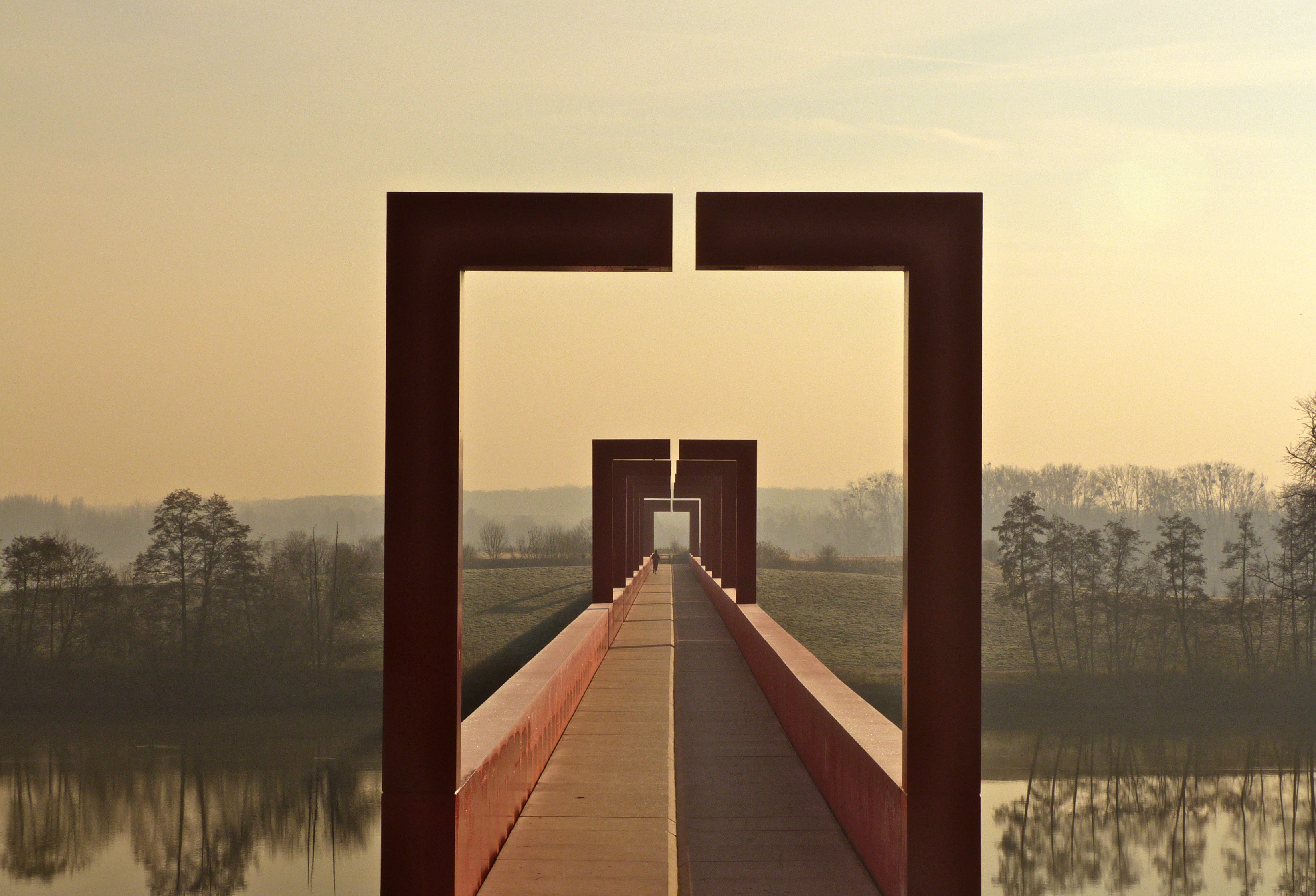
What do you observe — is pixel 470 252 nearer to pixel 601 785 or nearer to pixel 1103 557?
pixel 601 785

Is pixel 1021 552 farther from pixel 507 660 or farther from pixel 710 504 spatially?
pixel 507 660

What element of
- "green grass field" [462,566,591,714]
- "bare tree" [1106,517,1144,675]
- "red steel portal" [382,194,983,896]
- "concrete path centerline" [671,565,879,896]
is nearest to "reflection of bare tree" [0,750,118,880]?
"green grass field" [462,566,591,714]

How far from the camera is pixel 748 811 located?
26.4ft

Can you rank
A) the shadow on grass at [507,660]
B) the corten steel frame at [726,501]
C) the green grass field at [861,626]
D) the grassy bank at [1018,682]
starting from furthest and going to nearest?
the grassy bank at [1018,682], the green grass field at [861,626], the shadow on grass at [507,660], the corten steel frame at [726,501]

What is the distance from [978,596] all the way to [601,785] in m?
4.07

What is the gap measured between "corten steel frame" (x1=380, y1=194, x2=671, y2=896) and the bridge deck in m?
0.89

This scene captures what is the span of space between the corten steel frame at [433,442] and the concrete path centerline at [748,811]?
1781 mm

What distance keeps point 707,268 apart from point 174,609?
49.7m

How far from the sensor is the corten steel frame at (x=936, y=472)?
5.41m

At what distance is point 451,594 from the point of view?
5371 millimetres

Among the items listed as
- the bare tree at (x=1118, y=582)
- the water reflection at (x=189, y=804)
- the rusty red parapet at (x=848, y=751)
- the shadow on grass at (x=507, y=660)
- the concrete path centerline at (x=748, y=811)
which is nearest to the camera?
the rusty red parapet at (x=848, y=751)

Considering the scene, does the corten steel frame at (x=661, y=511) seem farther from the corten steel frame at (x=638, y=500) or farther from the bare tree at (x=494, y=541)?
the bare tree at (x=494, y=541)

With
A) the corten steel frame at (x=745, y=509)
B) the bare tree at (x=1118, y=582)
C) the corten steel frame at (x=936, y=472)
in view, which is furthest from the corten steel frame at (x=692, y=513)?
the corten steel frame at (x=936, y=472)

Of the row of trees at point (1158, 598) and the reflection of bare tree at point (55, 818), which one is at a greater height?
the row of trees at point (1158, 598)
